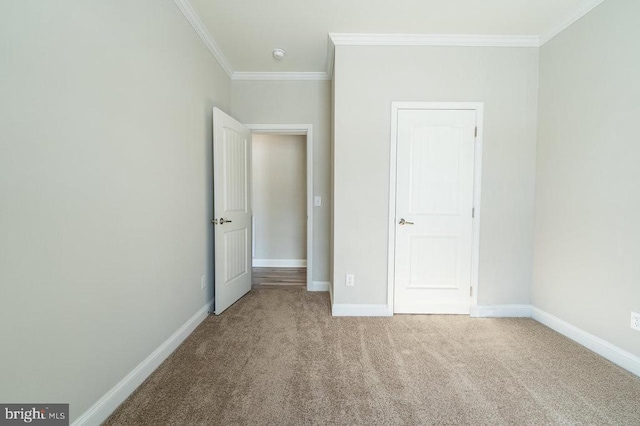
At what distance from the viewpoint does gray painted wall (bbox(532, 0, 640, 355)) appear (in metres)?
1.80

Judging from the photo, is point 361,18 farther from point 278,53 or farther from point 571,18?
point 571,18

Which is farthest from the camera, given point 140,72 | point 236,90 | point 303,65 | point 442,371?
point 236,90

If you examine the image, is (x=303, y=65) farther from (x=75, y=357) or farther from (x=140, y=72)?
(x=75, y=357)

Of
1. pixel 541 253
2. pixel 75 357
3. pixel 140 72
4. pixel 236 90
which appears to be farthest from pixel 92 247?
pixel 541 253

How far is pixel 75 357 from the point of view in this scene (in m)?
1.21

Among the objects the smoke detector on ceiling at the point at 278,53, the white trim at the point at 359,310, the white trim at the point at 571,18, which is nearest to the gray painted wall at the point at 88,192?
the smoke detector on ceiling at the point at 278,53

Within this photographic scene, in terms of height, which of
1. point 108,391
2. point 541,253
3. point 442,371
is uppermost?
point 541,253

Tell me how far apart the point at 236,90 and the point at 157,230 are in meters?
2.20

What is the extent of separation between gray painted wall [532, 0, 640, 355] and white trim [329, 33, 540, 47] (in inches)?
10.1

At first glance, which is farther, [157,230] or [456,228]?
[456,228]

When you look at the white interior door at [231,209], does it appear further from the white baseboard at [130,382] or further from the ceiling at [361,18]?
the ceiling at [361,18]

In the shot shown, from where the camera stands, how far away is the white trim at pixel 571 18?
2021mm

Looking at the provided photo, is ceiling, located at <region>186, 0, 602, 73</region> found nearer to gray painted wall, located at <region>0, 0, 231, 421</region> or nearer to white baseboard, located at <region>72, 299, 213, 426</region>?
gray painted wall, located at <region>0, 0, 231, 421</region>

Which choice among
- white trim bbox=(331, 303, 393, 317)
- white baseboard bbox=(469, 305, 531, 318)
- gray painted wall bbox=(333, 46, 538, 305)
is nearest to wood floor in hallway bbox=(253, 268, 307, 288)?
white trim bbox=(331, 303, 393, 317)
